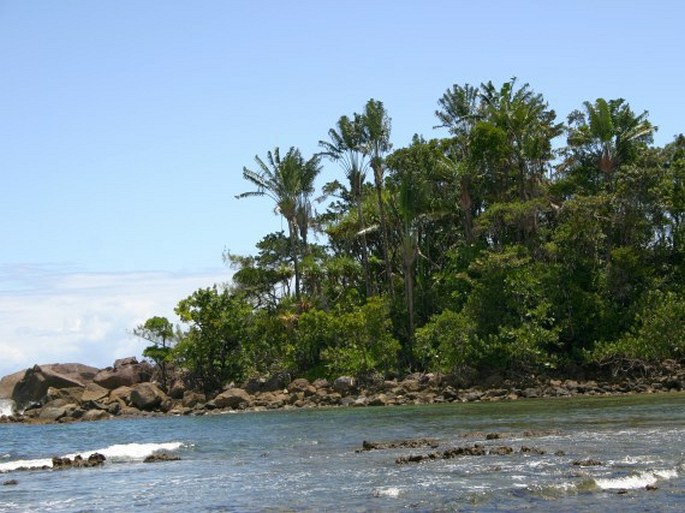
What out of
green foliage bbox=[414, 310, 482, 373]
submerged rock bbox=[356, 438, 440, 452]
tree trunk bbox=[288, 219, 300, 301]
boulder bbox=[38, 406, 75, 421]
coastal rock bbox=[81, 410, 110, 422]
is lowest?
submerged rock bbox=[356, 438, 440, 452]

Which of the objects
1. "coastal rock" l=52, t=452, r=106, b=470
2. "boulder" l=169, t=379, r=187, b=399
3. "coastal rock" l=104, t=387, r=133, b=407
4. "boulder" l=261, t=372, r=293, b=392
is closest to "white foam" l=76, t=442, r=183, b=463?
"coastal rock" l=52, t=452, r=106, b=470

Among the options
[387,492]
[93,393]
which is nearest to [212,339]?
[93,393]

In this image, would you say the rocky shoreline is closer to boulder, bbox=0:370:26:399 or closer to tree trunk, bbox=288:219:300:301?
boulder, bbox=0:370:26:399

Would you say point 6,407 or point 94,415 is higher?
point 6,407

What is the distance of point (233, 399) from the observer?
171 ft

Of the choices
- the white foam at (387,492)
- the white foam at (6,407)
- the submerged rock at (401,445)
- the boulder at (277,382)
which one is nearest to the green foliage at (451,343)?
the boulder at (277,382)

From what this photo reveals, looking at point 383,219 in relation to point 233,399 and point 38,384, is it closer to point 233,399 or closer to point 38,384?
point 233,399

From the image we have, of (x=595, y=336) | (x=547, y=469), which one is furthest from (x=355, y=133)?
(x=547, y=469)

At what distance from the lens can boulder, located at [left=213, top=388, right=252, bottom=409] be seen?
171 ft

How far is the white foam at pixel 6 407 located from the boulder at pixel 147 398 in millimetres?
11142

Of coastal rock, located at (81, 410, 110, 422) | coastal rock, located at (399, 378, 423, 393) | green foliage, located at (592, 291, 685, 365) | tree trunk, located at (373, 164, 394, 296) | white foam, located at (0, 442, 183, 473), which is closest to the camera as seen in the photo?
white foam, located at (0, 442, 183, 473)

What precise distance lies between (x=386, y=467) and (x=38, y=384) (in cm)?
4742

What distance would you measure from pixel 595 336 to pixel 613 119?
1392cm

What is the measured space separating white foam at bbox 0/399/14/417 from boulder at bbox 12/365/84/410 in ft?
1.20
